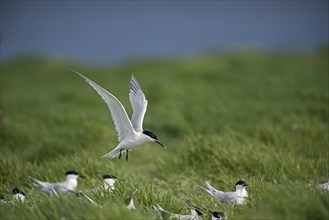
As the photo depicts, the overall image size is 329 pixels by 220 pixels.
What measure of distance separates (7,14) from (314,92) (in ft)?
50.8

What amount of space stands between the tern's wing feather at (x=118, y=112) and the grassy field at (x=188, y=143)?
1.52 ft

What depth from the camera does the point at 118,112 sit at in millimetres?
4680

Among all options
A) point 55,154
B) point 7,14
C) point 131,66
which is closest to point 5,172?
point 55,154

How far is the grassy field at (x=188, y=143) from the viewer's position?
4.06 m

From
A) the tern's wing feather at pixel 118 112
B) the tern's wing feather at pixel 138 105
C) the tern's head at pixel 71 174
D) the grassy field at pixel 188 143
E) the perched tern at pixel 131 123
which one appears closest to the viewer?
the grassy field at pixel 188 143

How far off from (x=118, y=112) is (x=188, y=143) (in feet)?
6.60

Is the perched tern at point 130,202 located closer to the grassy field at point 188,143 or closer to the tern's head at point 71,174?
the grassy field at point 188,143

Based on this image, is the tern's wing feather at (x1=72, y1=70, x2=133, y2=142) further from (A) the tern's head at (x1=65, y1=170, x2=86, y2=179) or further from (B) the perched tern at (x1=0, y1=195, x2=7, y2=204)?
(B) the perched tern at (x1=0, y1=195, x2=7, y2=204)

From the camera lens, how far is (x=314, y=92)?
29.5 ft

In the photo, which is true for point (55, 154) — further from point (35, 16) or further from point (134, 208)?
point (35, 16)

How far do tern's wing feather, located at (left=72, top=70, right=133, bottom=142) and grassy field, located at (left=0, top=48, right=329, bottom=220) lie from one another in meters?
0.46

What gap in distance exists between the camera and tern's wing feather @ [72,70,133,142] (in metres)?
4.49

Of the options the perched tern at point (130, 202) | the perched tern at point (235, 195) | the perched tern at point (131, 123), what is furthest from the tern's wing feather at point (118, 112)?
the perched tern at point (235, 195)

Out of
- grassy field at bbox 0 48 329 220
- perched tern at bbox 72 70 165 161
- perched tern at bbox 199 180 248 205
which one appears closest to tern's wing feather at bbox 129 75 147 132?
perched tern at bbox 72 70 165 161
